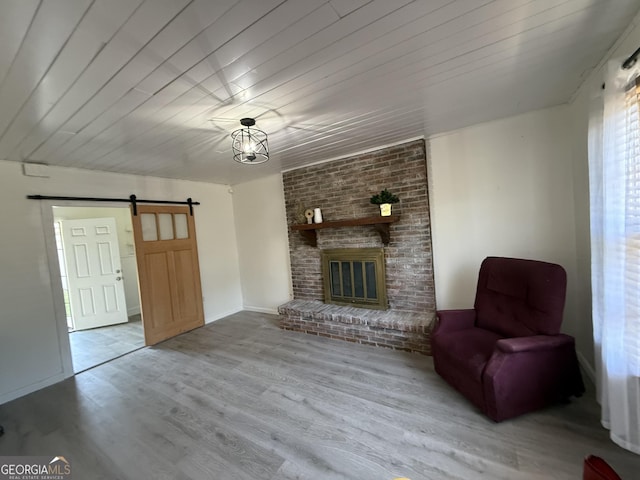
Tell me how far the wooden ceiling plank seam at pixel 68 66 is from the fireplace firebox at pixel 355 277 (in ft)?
9.72

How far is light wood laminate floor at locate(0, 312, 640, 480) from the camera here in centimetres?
153

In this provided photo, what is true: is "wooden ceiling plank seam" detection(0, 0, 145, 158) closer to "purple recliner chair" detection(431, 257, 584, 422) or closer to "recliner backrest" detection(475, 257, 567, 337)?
"purple recliner chair" detection(431, 257, 584, 422)

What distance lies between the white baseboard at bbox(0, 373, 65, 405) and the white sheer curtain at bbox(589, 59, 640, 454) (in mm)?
4739

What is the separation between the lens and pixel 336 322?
10.9 ft

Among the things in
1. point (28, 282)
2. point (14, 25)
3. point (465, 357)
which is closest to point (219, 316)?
point (28, 282)

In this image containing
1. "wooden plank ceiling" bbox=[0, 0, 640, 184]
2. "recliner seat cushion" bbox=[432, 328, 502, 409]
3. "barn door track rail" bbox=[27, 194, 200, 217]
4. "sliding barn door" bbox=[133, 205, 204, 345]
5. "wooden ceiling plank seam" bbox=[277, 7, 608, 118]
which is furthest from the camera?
"sliding barn door" bbox=[133, 205, 204, 345]

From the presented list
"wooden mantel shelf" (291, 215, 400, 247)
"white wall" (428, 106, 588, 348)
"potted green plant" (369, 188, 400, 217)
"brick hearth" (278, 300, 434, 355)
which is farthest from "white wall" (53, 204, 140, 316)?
"white wall" (428, 106, 588, 348)

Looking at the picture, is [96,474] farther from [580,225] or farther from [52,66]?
[580,225]

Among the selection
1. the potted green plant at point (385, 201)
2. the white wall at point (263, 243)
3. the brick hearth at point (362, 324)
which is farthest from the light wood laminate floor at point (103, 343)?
the potted green plant at point (385, 201)

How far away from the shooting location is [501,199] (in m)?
2.72

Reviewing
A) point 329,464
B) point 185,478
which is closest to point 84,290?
point 185,478

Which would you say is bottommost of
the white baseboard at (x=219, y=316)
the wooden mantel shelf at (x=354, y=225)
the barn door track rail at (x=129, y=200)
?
the white baseboard at (x=219, y=316)

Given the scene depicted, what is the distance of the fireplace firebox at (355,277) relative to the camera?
132 inches

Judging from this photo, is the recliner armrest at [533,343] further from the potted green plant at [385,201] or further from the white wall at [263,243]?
the white wall at [263,243]
